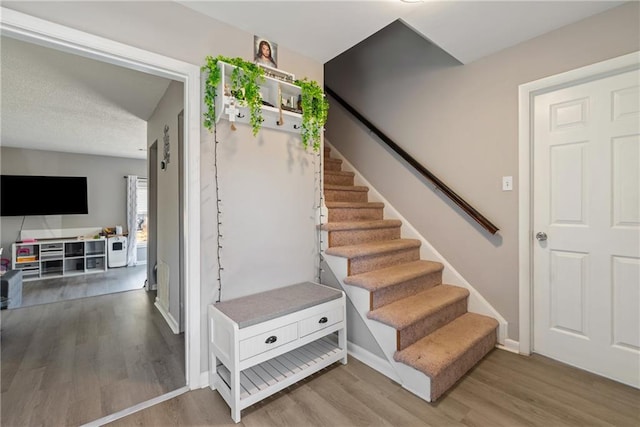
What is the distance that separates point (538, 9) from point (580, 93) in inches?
24.2

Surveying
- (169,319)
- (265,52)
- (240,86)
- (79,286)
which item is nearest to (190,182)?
(240,86)

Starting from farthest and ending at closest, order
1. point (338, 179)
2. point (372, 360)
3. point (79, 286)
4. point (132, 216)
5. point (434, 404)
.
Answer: point (132, 216)
point (79, 286)
point (338, 179)
point (372, 360)
point (434, 404)

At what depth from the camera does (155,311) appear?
3.31m

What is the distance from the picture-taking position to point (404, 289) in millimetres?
2275

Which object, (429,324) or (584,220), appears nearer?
(584,220)

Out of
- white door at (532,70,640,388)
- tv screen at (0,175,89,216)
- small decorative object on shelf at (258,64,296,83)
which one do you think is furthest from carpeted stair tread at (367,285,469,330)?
tv screen at (0,175,89,216)

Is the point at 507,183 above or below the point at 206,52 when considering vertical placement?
below

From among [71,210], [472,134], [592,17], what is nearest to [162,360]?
[472,134]

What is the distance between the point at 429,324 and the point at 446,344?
18cm

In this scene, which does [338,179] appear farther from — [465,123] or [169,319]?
[169,319]

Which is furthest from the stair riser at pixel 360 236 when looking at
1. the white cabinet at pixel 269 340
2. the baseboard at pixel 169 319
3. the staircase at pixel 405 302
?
the baseboard at pixel 169 319

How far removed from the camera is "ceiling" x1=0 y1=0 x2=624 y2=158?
177cm

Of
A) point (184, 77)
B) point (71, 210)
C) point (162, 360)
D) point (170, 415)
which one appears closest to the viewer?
point (170, 415)

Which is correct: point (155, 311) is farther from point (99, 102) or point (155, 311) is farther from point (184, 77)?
point (184, 77)
